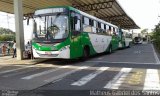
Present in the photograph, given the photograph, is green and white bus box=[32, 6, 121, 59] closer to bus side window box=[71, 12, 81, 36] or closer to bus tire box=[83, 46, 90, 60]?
bus side window box=[71, 12, 81, 36]

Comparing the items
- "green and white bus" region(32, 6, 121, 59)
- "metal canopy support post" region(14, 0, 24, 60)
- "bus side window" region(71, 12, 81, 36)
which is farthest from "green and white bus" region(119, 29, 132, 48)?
"green and white bus" region(32, 6, 121, 59)

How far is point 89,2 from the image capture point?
119 ft

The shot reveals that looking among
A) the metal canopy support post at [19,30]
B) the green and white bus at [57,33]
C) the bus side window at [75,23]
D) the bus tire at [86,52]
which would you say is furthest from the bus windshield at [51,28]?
the bus tire at [86,52]

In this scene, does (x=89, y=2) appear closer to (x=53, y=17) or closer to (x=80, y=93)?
(x=53, y=17)

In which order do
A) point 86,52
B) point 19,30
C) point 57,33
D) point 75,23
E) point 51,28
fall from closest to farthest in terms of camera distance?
point 57,33 → point 51,28 → point 75,23 → point 19,30 → point 86,52

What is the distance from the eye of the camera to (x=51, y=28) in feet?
57.8

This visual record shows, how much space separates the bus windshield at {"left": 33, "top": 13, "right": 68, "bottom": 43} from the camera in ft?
57.3

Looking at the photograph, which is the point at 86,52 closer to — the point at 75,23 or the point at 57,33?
the point at 75,23

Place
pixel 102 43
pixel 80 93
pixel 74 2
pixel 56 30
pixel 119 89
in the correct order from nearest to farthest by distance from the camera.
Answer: pixel 80 93
pixel 119 89
pixel 56 30
pixel 102 43
pixel 74 2

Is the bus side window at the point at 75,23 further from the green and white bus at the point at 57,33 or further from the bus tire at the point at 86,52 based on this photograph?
the bus tire at the point at 86,52

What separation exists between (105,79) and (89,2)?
995 inches

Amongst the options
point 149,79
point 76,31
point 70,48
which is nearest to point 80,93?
point 149,79

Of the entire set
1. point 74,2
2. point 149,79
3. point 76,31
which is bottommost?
point 149,79

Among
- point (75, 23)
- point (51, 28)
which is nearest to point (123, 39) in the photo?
point (75, 23)
